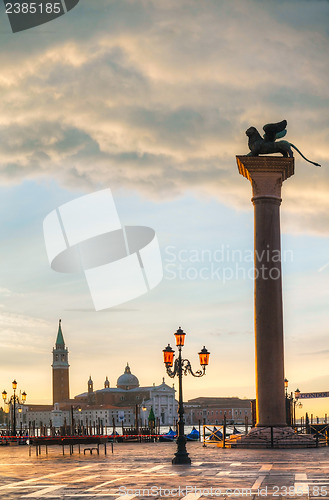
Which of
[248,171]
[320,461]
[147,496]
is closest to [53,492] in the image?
[147,496]

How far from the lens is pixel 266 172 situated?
28.8 meters

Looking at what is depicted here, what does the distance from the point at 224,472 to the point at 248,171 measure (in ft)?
44.0

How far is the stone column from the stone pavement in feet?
9.48

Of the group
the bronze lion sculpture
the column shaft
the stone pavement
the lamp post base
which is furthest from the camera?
the bronze lion sculpture

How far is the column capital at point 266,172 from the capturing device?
94.2 feet

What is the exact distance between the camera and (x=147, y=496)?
46.2ft

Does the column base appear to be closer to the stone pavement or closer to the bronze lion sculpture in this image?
the stone pavement

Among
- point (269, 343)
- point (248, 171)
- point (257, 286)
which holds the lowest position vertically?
point (269, 343)

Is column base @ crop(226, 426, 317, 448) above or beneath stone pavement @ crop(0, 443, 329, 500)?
beneath

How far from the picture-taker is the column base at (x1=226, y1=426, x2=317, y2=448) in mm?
27375

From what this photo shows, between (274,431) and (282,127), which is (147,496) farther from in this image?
(282,127)

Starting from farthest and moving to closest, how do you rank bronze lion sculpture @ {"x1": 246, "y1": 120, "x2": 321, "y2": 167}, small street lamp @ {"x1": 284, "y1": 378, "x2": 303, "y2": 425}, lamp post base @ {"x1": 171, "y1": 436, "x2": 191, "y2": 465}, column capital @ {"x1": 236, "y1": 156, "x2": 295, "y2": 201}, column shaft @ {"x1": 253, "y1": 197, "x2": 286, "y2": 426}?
small street lamp @ {"x1": 284, "y1": 378, "x2": 303, "y2": 425}, bronze lion sculpture @ {"x1": 246, "y1": 120, "x2": 321, "y2": 167}, column capital @ {"x1": 236, "y1": 156, "x2": 295, "y2": 201}, column shaft @ {"x1": 253, "y1": 197, "x2": 286, "y2": 426}, lamp post base @ {"x1": 171, "y1": 436, "x2": 191, "y2": 465}

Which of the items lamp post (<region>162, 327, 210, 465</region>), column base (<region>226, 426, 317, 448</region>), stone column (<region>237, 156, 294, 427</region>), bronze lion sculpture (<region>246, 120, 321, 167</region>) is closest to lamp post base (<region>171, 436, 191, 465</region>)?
lamp post (<region>162, 327, 210, 465</region>)

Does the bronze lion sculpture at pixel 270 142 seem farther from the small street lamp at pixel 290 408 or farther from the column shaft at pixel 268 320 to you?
the small street lamp at pixel 290 408
